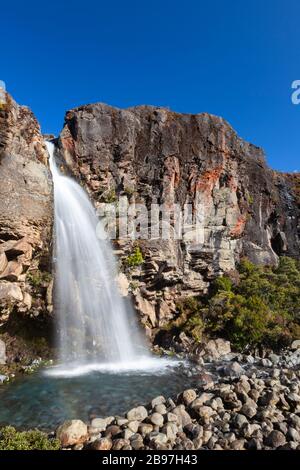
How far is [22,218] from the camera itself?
16.7 meters

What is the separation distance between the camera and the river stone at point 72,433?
8359 millimetres

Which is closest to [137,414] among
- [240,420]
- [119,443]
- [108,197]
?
[119,443]

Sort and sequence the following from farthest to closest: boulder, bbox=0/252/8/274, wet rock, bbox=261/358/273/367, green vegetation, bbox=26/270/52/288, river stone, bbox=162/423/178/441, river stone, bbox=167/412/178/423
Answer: green vegetation, bbox=26/270/52/288 < wet rock, bbox=261/358/273/367 < boulder, bbox=0/252/8/274 < river stone, bbox=167/412/178/423 < river stone, bbox=162/423/178/441

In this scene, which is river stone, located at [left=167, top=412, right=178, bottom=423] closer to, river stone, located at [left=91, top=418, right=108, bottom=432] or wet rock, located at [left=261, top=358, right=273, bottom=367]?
river stone, located at [left=91, top=418, right=108, bottom=432]

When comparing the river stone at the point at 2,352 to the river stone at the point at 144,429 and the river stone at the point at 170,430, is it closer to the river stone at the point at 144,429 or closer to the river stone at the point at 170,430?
the river stone at the point at 144,429

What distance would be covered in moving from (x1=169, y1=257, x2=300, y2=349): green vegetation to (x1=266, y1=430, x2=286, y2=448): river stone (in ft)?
40.9

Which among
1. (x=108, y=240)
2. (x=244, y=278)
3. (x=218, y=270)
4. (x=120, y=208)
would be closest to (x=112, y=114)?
(x=120, y=208)

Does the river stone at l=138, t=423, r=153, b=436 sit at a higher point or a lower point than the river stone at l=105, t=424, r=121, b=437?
higher

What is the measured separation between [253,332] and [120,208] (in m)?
13.2

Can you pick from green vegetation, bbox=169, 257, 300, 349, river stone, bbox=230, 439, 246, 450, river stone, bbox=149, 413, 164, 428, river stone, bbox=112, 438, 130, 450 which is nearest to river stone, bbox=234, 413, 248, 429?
river stone, bbox=230, 439, 246, 450

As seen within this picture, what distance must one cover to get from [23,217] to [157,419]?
39.3ft

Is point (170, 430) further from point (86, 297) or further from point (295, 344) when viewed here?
point (295, 344)

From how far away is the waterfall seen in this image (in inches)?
757

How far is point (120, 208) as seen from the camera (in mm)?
25203
